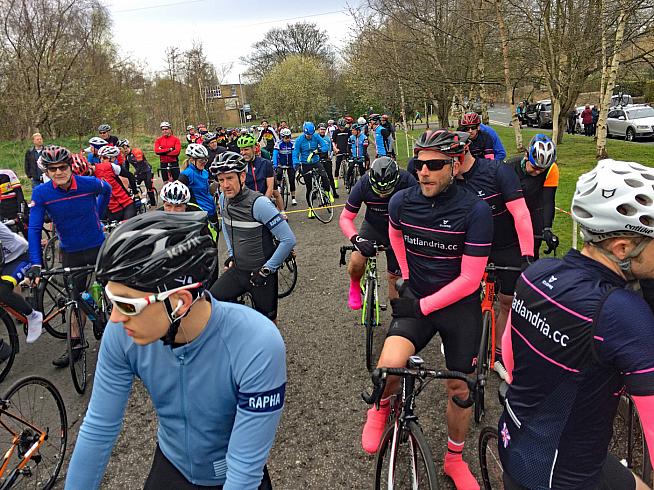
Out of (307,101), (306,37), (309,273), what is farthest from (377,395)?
(306,37)

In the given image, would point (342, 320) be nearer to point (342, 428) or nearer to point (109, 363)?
point (342, 428)

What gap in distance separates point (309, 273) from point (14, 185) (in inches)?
208

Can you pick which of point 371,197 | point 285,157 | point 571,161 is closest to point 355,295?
point 371,197

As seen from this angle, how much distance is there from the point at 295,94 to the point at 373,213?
4680 centimetres

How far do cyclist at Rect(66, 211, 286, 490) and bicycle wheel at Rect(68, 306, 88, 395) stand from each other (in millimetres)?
3213

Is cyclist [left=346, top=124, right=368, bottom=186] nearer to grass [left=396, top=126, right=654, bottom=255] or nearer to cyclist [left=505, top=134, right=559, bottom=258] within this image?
grass [left=396, top=126, right=654, bottom=255]

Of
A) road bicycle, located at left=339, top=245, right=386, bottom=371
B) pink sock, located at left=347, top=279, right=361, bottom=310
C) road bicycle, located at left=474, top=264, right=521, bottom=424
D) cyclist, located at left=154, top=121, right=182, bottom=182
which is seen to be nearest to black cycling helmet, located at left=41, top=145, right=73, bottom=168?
road bicycle, located at left=339, top=245, right=386, bottom=371

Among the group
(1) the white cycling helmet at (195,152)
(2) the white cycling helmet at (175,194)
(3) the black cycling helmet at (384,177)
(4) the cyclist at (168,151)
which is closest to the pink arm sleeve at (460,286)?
(3) the black cycling helmet at (384,177)

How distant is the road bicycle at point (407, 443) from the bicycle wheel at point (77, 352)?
3.26 m

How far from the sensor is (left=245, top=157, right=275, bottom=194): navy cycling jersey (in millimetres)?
7574

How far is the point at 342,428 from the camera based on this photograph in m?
3.93

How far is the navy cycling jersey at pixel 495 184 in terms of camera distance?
13.5ft

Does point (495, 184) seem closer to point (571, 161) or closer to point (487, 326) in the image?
point (487, 326)

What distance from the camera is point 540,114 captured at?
33062mm
